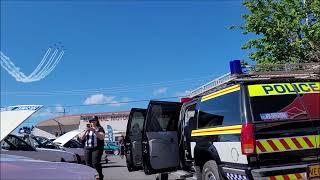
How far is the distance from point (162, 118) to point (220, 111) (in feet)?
10.4

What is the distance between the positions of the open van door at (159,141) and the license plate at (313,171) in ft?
13.6

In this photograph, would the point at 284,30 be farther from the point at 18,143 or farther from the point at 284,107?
the point at 284,107

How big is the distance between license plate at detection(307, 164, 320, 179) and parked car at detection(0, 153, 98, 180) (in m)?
3.30

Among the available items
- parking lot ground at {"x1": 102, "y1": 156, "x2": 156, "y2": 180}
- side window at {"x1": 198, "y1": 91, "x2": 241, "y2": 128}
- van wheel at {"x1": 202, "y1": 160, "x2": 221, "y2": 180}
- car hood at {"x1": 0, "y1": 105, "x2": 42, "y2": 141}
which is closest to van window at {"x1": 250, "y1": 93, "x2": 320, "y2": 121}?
side window at {"x1": 198, "y1": 91, "x2": 241, "y2": 128}

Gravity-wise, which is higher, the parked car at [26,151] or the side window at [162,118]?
the side window at [162,118]

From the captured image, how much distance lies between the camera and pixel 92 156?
1234 cm

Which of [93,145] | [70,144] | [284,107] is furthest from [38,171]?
[70,144]

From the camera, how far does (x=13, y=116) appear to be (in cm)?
534

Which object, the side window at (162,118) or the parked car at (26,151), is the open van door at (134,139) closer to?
the side window at (162,118)

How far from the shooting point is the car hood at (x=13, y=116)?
16.9ft

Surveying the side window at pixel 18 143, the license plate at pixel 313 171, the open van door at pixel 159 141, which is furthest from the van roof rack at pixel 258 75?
the side window at pixel 18 143

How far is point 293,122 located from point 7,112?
407 centimetres

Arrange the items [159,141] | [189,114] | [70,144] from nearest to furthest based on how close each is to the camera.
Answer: [189,114]
[159,141]
[70,144]

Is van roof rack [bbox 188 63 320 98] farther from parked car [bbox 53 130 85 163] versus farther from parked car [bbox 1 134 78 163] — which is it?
parked car [bbox 53 130 85 163]
